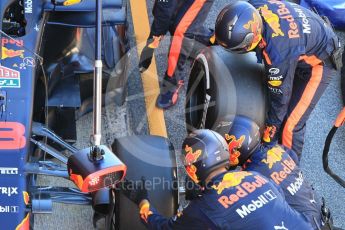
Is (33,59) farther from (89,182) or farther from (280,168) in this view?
(280,168)

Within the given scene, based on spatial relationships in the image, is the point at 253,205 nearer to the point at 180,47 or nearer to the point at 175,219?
the point at 175,219

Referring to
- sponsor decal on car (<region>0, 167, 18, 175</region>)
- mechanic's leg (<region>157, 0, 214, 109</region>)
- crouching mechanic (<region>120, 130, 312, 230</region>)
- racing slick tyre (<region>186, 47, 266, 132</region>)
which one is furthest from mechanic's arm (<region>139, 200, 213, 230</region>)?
mechanic's leg (<region>157, 0, 214, 109</region>)

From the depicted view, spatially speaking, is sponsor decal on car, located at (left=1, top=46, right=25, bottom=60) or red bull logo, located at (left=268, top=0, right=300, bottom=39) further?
red bull logo, located at (left=268, top=0, right=300, bottom=39)

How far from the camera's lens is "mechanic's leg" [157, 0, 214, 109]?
167 inches

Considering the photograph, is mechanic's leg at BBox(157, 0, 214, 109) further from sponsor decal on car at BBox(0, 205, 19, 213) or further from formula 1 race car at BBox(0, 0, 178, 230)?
sponsor decal on car at BBox(0, 205, 19, 213)

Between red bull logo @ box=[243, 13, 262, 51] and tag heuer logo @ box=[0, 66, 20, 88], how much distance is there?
4.54 ft

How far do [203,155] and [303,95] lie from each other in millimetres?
1387

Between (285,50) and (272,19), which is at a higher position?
(272,19)

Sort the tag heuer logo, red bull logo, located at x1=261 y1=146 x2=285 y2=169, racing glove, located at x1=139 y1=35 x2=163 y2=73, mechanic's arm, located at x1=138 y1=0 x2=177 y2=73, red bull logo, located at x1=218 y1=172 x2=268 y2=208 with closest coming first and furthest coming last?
red bull logo, located at x1=218 y1=172 x2=268 y2=208, the tag heuer logo, red bull logo, located at x1=261 y1=146 x2=285 y2=169, mechanic's arm, located at x1=138 y1=0 x2=177 y2=73, racing glove, located at x1=139 y1=35 x2=163 y2=73

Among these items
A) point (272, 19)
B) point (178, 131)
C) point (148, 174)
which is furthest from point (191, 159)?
point (178, 131)

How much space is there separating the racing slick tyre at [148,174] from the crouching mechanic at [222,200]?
110mm

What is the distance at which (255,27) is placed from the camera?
3396 millimetres

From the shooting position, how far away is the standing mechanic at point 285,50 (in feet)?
11.3

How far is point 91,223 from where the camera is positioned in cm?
368
